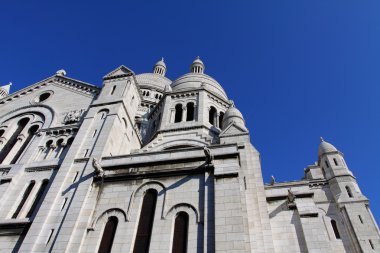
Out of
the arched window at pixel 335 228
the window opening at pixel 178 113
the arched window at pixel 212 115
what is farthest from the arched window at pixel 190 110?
the arched window at pixel 335 228

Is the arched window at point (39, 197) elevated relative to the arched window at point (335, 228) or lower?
lower

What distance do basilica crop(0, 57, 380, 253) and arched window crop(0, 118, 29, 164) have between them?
0.08m

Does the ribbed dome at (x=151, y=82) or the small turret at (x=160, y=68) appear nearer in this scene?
the ribbed dome at (x=151, y=82)

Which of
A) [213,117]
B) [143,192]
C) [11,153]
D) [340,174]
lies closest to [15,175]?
[11,153]

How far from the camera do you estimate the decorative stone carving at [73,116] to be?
21828 mm

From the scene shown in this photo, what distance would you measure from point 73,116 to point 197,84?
40.4 feet

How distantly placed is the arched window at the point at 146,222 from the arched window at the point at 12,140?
39.8 feet

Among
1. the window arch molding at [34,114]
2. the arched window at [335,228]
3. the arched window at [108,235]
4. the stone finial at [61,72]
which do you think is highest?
the stone finial at [61,72]

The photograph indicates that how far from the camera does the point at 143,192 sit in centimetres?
1558

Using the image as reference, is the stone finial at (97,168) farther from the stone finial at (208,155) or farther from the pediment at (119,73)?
the pediment at (119,73)

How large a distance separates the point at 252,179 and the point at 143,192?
594cm

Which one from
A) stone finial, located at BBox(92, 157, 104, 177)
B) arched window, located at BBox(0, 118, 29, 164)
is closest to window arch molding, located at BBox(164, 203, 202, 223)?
stone finial, located at BBox(92, 157, 104, 177)

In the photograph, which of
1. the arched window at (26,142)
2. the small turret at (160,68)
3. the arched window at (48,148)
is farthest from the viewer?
the small turret at (160,68)

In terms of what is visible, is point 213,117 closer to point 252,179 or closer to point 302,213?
point 252,179
